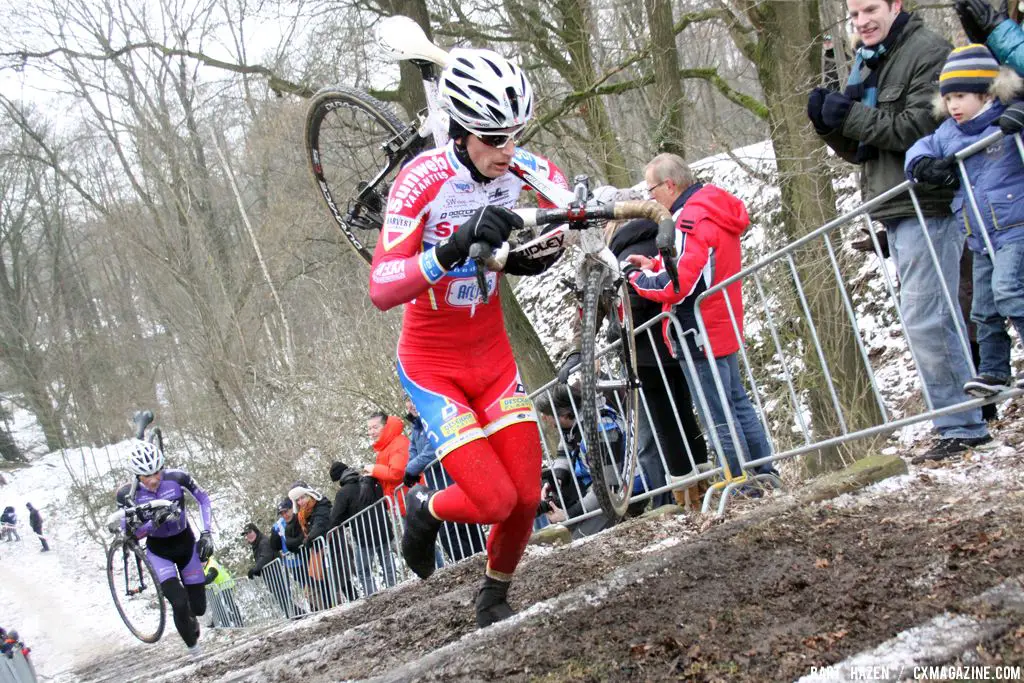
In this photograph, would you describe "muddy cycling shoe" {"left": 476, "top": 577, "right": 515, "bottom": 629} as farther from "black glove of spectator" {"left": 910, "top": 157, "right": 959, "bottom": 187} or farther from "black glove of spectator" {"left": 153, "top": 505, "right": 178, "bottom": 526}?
"black glove of spectator" {"left": 153, "top": 505, "right": 178, "bottom": 526}

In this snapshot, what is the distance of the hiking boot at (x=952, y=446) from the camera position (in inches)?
195

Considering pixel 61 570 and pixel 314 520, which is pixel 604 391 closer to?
pixel 314 520

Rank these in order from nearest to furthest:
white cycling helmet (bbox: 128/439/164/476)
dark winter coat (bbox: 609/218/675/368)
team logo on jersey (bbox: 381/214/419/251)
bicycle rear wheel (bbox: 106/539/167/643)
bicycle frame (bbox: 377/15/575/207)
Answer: team logo on jersey (bbox: 381/214/419/251) → bicycle frame (bbox: 377/15/575/207) → dark winter coat (bbox: 609/218/675/368) → white cycling helmet (bbox: 128/439/164/476) → bicycle rear wheel (bbox: 106/539/167/643)

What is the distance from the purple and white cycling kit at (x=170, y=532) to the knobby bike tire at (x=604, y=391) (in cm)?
612

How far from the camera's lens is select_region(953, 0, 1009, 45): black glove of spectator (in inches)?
178

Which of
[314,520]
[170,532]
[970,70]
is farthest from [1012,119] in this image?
[314,520]

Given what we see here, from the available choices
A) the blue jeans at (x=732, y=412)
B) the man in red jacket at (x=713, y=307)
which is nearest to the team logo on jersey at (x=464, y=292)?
the man in red jacket at (x=713, y=307)

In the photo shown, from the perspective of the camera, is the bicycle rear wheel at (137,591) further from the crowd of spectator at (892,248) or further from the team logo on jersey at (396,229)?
the team logo on jersey at (396,229)

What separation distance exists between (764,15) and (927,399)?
570 centimetres

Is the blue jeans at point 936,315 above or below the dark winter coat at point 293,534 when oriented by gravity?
above

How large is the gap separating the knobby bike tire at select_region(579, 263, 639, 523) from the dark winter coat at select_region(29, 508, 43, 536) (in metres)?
28.3

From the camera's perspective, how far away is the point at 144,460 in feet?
31.5

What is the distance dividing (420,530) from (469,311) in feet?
3.75

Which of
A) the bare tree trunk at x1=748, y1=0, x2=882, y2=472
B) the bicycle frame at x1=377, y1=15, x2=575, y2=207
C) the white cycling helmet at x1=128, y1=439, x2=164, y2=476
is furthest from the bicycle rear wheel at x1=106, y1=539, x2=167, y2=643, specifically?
the bare tree trunk at x1=748, y1=0, x2=882, y2=472
